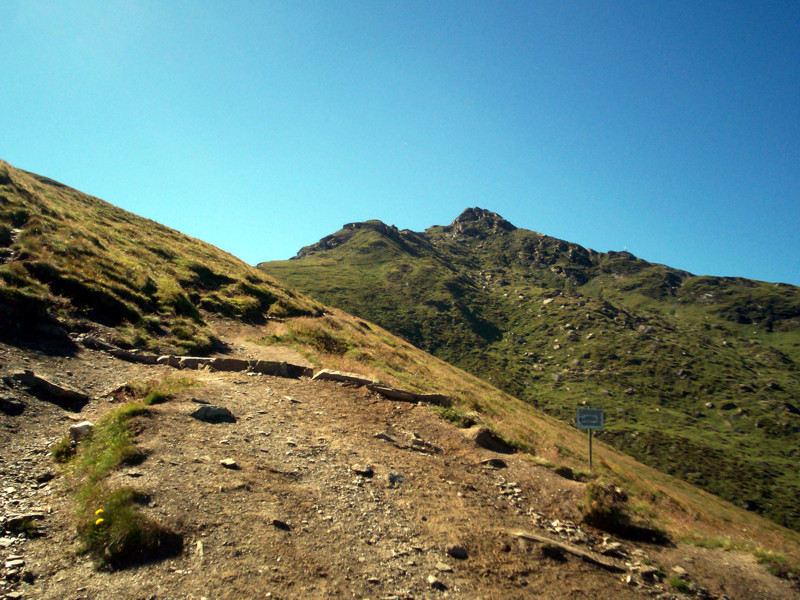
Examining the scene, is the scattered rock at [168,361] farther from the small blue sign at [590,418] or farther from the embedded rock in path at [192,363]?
the small blue sign at [590,418]

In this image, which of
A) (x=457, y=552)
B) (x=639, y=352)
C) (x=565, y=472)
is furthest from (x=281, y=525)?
(x=639, y=352)

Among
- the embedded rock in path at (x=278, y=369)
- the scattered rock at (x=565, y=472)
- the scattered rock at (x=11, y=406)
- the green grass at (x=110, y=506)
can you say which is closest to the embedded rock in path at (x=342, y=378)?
the embedded rock in path at (x=278, y=369)

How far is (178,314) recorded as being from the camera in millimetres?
20359

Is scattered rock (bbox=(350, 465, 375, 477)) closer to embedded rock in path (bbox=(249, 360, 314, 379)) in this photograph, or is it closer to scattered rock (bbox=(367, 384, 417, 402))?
scattered rock (bbox=(367, 384, 417, 402))

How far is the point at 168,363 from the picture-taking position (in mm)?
14664

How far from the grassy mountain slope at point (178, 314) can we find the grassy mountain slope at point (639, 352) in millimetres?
70425

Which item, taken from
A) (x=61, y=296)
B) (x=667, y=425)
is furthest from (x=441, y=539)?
(x=667, y=425)

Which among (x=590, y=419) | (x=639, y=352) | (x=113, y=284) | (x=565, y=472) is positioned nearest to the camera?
(x=565, y=472)

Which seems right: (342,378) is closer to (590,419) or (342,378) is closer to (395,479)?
(395,479)

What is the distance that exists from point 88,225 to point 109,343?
17.6m

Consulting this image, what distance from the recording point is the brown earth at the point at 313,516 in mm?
5305

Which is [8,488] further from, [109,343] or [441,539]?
[109,343]

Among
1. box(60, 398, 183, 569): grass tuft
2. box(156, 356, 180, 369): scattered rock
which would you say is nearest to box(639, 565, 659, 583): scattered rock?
box(60, 398, 183, 569): grass tuft

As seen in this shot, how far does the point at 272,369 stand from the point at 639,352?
125 m
